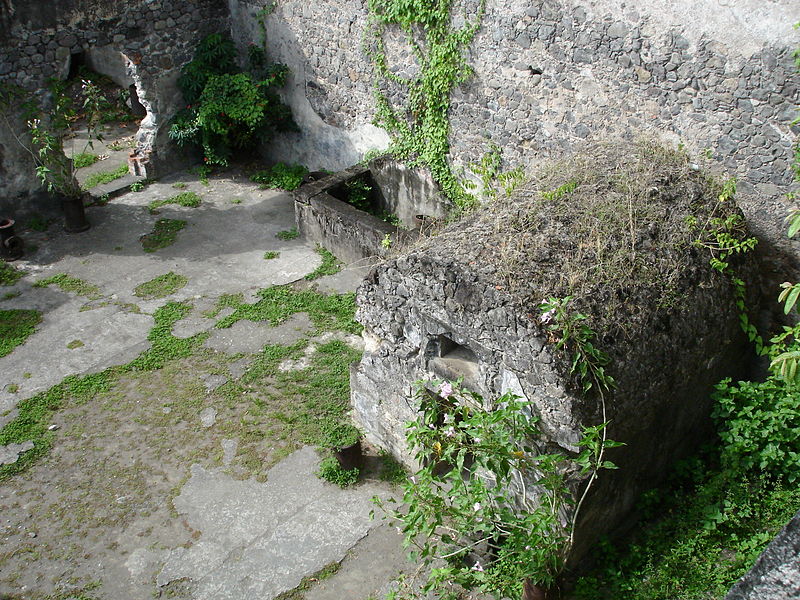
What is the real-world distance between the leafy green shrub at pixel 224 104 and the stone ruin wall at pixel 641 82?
5.29 ft

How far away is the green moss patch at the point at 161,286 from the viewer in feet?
28.5

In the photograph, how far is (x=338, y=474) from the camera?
6.33 m

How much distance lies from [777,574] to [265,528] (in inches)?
165

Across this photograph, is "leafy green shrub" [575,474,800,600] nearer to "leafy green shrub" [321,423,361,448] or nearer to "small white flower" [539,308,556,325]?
"small white flower" [539,308,556,325]

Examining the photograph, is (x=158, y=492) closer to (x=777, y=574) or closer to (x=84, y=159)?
(x=777, y=574)

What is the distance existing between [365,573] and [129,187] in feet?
23.7

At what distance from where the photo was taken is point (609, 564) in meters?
5.48

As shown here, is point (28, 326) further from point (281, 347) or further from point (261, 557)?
point (261, 557)

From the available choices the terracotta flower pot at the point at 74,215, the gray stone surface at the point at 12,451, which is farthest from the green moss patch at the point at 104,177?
the gray stone surface at the point at 12,451

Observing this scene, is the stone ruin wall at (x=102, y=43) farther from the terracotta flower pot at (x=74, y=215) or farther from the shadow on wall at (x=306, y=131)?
the shadow on wall at (x=306, y=131)

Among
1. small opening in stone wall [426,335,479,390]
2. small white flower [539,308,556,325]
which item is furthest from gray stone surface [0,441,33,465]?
small white flower [539,308,556,325]

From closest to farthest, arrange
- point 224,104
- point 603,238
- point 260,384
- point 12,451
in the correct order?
point 603,238, point 12,451, point 260,384, point 224,104

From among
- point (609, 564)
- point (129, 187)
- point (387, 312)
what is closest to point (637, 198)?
point (387, 312)

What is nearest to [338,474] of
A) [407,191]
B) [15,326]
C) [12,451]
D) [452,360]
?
[452,360]
